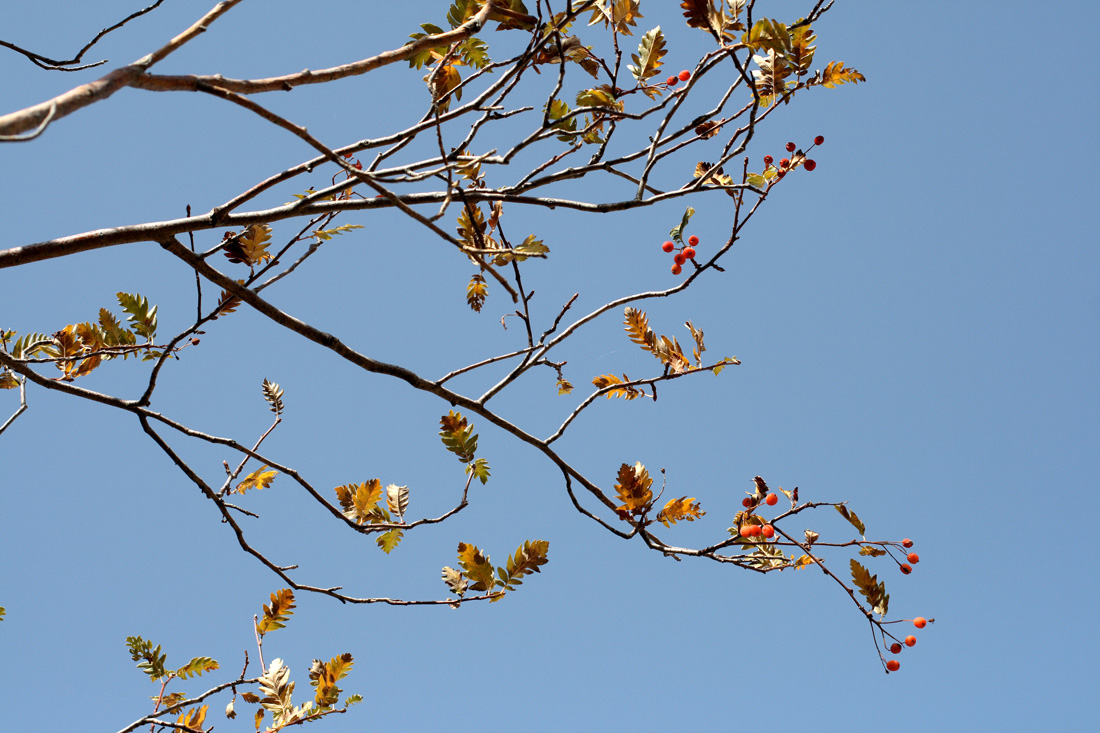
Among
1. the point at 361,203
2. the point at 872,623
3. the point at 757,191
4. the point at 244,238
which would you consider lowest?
the point at 872,623

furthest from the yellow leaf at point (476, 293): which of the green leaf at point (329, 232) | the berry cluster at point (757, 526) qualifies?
the berry cluster at point (757, 526)

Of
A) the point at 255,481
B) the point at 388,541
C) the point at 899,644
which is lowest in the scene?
the point at 899,644

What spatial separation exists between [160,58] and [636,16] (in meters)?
1.69

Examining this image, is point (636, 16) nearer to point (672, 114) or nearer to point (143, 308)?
point (672, 114)

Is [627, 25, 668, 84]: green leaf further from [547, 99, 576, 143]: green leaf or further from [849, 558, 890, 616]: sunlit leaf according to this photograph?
Result: [849, 558, 890, 616]: sunlit leaf

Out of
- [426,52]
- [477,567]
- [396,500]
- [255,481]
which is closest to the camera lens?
[426,52]

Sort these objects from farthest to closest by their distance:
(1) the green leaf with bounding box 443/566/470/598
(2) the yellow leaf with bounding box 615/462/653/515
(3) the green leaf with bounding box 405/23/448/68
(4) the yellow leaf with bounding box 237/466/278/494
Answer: (4) the yellow leaf with bounding box 237/466/278/494 < (1) the green leaf with bounding box 443/566/470/598 < (2) the yellow leaf with bounding box 615/462/653/515 < (3) the green leaf with bounding box 405/23/448/68

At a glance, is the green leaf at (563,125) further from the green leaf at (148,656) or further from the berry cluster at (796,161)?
the green leaf at (148,656)

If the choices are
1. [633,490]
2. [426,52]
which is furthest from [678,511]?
[426,52]

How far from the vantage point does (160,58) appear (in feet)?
5.88

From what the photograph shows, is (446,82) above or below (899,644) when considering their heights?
above

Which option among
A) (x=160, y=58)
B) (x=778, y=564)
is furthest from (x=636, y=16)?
(x=778, y=564)

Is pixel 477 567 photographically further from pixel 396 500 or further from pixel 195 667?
pixel 195 667

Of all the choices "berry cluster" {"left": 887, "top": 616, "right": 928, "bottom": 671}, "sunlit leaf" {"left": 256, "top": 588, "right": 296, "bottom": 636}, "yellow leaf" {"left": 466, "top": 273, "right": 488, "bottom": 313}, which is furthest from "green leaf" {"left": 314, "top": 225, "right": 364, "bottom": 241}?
"berry cluster" {"left": 887, "top": 616, "right": 928, "bottom": 671}
